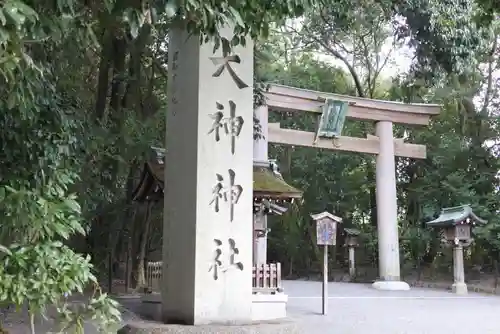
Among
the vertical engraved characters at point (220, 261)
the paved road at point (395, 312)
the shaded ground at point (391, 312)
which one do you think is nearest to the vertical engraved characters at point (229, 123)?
the vertical engraved characters at point (220, 261)

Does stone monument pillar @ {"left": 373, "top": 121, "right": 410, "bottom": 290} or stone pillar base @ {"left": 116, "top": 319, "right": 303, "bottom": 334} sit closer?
stone pillar base @ {"left": 116, "top": 319, "right": 303, "bottom": 334}

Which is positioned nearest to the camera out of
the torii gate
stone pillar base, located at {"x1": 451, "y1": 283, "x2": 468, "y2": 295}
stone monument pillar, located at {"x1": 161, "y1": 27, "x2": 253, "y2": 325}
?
stone monument pillar, located at {"x1": 161, "y1": 27, "x2": 253, "y2": 325}

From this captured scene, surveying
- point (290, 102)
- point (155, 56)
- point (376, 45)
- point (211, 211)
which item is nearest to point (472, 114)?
point (376, 45)

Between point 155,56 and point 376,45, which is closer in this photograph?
point 155,56

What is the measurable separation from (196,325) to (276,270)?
159 inches

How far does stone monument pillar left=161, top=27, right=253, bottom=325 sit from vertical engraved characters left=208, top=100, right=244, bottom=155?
10 millimetres

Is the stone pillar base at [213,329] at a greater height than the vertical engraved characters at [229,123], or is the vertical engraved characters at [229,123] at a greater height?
the vertical engraved characters at [229,123]

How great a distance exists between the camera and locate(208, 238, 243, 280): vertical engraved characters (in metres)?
5.15

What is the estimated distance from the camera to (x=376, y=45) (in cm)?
2000

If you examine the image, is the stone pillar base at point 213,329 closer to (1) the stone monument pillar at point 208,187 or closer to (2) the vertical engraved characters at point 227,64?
(1) the stone monument pillar at point 208,187

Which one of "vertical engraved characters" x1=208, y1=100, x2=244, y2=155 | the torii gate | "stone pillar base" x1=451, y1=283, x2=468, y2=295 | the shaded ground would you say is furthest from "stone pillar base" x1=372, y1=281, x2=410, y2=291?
"vertical engraved characters" x1=208, y1=100, x2=244, y2=155

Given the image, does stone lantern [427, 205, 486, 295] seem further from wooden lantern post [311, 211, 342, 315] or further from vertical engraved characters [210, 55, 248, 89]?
vertical engraved characters [210, 55, 248, 89]

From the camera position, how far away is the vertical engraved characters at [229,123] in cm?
547

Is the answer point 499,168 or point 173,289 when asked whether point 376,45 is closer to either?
point 499,168
